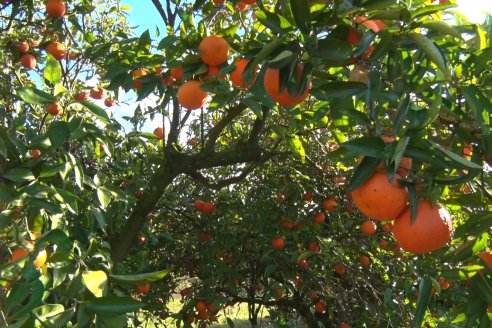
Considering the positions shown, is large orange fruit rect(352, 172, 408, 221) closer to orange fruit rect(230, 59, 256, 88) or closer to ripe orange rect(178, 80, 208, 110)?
orange fruit rect(230, 59, 256, 88)

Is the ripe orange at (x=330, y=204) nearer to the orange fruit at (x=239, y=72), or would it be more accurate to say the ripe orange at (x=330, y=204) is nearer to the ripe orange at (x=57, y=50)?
the orange fruit at (x=239, y=72)

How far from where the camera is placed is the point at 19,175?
1572 mm

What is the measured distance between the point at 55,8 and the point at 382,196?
2206 millimetres

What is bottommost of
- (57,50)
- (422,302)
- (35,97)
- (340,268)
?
(422,302)

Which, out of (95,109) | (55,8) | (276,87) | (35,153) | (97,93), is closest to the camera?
(276,87)

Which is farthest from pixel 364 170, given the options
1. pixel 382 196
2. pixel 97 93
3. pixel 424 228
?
pixel 97 93

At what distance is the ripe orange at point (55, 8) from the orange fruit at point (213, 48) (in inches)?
53.2

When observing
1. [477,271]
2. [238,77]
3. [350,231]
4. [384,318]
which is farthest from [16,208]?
[350,231]

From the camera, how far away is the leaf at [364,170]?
1076 millimetres

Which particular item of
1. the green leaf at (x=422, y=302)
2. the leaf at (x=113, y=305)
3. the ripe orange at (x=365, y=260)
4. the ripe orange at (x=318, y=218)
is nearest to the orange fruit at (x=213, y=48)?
the leaf at (x=113, y=305)

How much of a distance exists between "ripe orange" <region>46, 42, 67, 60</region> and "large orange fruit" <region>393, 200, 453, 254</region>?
2234 mm

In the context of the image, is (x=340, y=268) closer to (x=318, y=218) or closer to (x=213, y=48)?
(x=318, y=218)

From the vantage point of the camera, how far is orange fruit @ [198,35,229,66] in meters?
1.64

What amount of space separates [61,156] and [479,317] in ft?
4.46
